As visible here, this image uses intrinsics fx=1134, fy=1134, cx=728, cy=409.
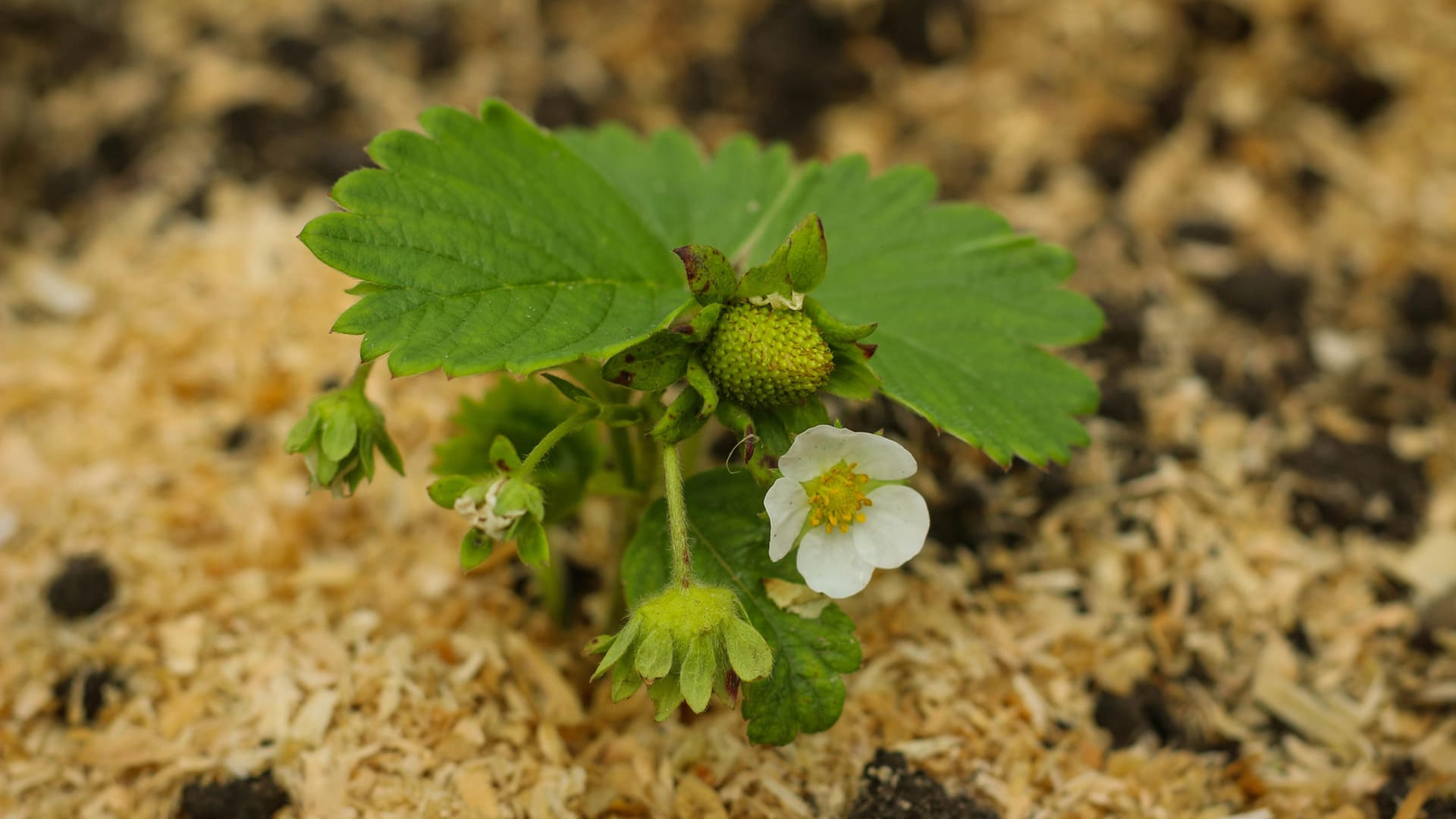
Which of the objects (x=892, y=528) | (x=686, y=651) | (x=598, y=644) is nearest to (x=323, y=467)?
(x=598, y=644)

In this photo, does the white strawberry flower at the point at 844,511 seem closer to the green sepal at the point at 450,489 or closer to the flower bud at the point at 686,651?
the flower bud at the point at 686,651

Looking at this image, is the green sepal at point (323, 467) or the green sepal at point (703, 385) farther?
the green sepal at point (323, 467)

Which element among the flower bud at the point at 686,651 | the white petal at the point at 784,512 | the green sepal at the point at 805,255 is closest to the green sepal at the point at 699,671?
the flower bud at the point at 686,651

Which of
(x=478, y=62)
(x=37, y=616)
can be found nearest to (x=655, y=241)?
(x=37, y=616)

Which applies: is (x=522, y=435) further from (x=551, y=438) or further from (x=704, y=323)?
(x=704, y=323)

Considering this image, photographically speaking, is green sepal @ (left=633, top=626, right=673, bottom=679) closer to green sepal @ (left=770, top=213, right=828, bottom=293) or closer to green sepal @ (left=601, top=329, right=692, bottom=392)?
green sepal @ (left=601, top=329, right=692, bottom=392)

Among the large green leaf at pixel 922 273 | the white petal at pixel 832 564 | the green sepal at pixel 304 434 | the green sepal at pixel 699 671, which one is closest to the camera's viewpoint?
the green sepal at pixel 699 671
